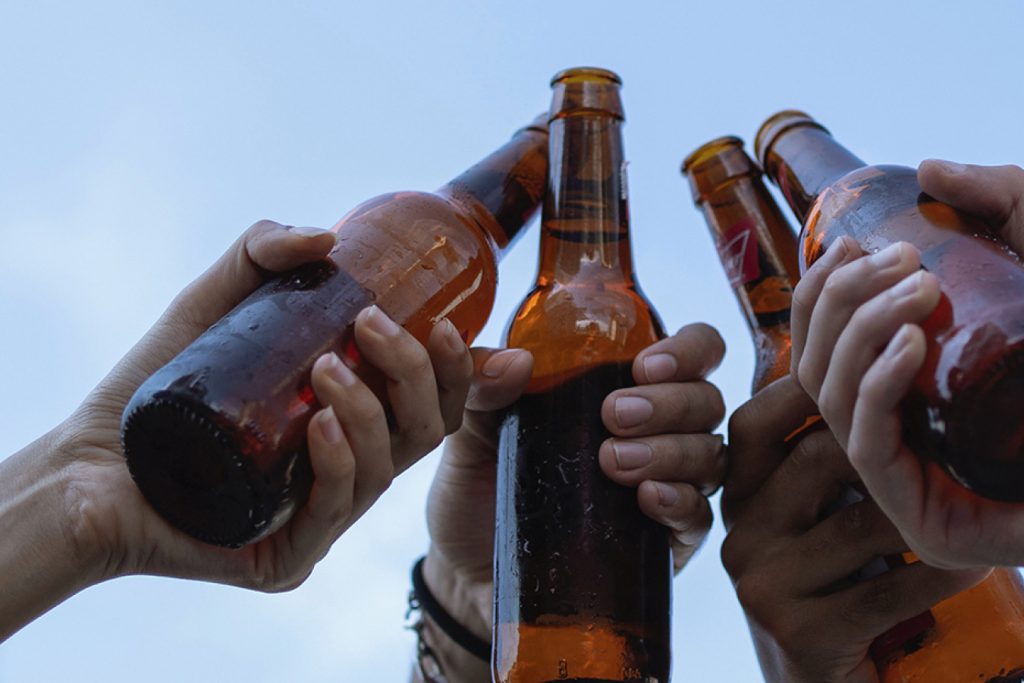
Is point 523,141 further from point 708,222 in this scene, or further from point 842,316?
point 842,316

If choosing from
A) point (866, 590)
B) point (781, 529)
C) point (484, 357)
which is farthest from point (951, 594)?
point (484, 357)

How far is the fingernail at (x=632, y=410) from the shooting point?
0.92 meters

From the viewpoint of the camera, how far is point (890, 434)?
2.04 ft

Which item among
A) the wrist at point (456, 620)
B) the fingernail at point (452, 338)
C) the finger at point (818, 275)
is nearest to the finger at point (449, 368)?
the fingernail at point (452, 338)

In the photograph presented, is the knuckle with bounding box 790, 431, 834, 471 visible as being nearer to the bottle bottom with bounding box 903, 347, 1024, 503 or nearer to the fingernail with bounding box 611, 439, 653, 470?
the fingernail with bounding box 611, 439, 653, 470

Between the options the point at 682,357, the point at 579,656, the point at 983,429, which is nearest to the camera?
the point at 983,429

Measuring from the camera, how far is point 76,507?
852 mm

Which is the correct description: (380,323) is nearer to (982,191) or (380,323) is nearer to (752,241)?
(982,191)

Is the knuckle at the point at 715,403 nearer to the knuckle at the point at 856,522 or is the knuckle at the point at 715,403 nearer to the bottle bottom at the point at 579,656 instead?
the knuckle at the point at 856,522

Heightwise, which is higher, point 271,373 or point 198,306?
point 198,306

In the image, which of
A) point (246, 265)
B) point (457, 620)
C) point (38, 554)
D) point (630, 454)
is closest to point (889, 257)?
point (630, 454)

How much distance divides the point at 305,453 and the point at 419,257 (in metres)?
0.21

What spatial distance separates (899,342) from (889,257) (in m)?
0.07

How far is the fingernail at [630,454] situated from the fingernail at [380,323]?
260 millimetres
